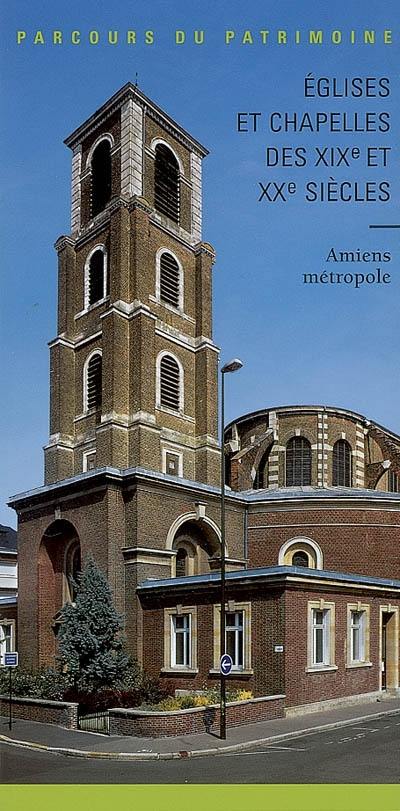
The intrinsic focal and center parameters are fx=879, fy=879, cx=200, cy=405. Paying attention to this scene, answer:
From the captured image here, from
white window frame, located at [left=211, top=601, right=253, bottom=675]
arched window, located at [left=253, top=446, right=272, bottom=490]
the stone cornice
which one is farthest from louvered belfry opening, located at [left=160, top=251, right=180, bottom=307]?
white window frame, located at [left=211, top=601, right=253, bottom=675]

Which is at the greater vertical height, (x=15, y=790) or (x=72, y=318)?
(x=72, y=318)

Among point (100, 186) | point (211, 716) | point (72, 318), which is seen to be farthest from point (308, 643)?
point (100, 186)

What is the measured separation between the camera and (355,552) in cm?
3856

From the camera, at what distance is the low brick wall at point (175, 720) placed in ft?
72.8

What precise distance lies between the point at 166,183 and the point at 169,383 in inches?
418

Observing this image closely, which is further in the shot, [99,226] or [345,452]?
[345,452]

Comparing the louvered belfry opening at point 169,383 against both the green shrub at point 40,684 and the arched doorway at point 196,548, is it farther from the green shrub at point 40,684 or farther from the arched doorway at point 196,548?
the green shrub at point 40,684

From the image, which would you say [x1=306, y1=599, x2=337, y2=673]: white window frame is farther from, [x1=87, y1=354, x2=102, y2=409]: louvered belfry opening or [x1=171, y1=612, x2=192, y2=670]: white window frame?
[x1=87, y1=354, x2=102, y2=409]: louvered belfry opening

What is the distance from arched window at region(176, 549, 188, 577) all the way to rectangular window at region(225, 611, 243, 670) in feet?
26.5

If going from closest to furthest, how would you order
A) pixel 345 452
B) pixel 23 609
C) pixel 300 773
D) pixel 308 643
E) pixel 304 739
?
1. pixel 300 773
2. pixel 304 739
3. pixel 308 643
4. pixel 23 609
5. pixel 345 452

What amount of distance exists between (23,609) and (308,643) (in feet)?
46.8

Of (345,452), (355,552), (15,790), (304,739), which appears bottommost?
(304,739)

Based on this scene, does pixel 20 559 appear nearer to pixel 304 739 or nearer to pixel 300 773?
pixel 304 739

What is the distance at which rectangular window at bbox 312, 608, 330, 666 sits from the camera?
28688 millimetres
